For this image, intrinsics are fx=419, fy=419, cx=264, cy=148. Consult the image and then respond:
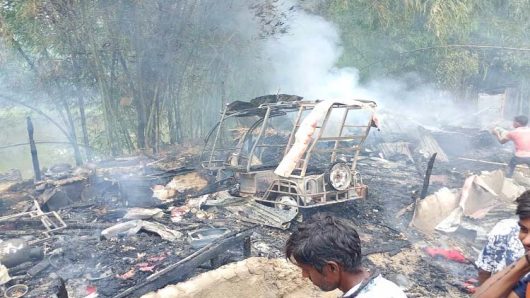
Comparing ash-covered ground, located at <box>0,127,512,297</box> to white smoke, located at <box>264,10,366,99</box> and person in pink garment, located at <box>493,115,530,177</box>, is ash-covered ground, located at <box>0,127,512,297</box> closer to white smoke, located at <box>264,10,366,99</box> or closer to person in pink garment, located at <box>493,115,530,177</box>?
person in pink garment, located at <box>493,115,530,177</box>

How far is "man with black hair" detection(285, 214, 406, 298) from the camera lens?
1807 millimetres

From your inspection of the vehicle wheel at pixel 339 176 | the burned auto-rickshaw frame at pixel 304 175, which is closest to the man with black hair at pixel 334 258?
the burned auto-rickshaw frame at pixel 304 175

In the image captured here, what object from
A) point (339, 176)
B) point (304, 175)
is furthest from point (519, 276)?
point (339, 176)

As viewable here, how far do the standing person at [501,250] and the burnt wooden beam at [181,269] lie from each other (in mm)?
2652

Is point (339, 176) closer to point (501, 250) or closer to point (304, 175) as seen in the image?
point (304, 175)

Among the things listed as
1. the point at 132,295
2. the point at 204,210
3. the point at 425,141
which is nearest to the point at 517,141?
the point at 425,141

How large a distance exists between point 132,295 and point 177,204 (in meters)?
4.01

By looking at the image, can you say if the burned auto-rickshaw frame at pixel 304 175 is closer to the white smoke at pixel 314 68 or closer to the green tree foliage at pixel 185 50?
the green tree foliage at pixel 185 50

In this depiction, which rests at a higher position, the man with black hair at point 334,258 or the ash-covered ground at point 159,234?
the man with black hair at point 334,258

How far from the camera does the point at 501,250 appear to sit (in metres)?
2.83

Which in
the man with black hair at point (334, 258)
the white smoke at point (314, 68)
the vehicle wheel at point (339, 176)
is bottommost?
the vehicle wheel at point (339, 176)

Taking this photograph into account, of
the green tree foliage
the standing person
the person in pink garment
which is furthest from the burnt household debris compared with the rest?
the green tree foliage

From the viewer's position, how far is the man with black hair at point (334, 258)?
1.81 m

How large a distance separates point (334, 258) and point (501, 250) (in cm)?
166
